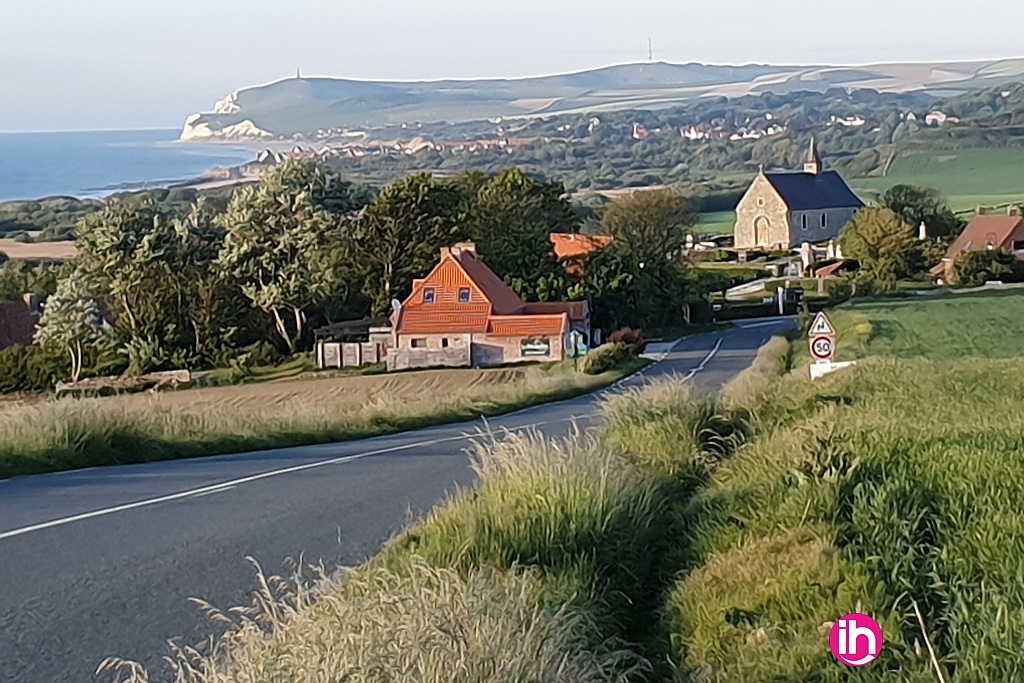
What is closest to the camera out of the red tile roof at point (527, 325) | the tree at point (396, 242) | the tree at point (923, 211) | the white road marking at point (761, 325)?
the red tile roof at point (527, 325)

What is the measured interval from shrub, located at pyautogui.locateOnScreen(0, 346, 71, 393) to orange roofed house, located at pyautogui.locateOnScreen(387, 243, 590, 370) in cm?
1437

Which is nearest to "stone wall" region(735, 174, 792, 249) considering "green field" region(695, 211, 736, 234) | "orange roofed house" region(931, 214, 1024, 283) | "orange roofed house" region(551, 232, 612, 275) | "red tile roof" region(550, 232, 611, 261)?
"green field" region(695, 211, 736, 234)

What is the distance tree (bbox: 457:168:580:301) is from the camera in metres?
75.4

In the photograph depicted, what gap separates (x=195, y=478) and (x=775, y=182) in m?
134

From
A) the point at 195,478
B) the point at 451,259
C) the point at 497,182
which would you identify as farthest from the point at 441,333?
the point at 195,478

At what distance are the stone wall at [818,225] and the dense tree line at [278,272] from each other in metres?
67.1

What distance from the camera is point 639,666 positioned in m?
7.26

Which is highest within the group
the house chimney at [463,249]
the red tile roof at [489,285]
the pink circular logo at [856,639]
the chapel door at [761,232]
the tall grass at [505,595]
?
the pink circular logo at [856,639]

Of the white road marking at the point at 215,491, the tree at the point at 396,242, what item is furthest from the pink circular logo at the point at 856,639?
the tree at the point at 396,242

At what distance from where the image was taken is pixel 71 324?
67.6 metres

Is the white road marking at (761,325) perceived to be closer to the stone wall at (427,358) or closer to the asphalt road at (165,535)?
the stone wall at (427,358)

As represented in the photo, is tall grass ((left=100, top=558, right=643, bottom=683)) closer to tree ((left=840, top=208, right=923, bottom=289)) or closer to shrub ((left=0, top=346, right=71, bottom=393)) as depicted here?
shrub ((left=0, top=346, right=71, bottom=393))

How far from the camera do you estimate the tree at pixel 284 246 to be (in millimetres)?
70750

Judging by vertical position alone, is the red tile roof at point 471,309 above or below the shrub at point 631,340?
above
